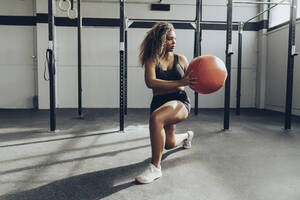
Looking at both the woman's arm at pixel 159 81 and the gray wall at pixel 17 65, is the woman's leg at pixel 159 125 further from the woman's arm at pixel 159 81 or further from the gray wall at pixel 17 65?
the gray wall at pixel 17 65

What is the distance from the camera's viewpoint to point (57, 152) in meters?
2.53

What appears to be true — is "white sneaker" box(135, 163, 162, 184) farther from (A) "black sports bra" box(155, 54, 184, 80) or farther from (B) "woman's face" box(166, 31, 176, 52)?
(B) "woman's face" box(166, 31, 176, 52)

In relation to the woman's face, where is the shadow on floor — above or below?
below

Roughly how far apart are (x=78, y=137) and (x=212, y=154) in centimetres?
169

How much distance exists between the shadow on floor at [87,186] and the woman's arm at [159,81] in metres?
0.71

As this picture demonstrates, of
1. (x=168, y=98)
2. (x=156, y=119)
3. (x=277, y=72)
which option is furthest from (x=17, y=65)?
(x=277, y=72)

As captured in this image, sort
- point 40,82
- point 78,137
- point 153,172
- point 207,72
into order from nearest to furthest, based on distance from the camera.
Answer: point 153,172
point 207,72
point 78,137
point 40,82

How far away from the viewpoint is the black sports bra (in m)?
2.01

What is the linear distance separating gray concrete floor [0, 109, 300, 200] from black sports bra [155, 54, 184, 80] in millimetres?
746

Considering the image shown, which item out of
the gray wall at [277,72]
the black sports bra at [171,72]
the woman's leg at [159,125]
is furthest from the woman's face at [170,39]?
the gray wall at [277,72]

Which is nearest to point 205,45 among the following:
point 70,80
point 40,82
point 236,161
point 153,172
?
point 70,80

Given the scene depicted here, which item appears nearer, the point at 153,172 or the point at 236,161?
the point at 153,172

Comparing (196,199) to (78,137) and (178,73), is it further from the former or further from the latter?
(78,137)

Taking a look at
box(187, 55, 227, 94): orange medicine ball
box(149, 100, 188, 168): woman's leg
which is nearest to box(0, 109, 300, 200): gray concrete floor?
box(149, 100, 188, 168): woman's leg
